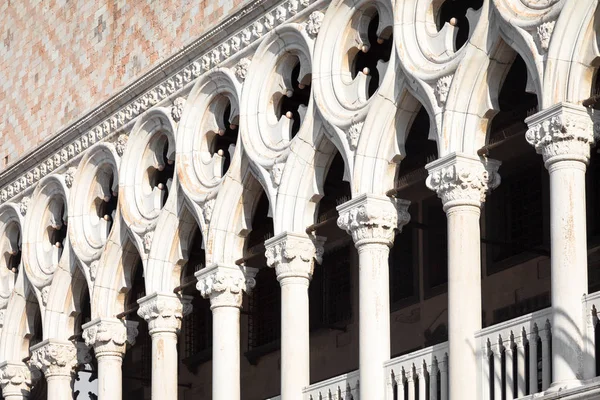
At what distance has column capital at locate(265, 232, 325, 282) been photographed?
19.9m

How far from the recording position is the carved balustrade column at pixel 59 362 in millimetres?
23891

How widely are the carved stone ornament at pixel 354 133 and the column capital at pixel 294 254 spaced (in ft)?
4.17

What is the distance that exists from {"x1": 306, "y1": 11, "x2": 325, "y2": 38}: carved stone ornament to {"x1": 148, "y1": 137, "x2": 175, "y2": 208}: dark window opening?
3.00 m

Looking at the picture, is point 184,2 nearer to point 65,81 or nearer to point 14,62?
point 65,81

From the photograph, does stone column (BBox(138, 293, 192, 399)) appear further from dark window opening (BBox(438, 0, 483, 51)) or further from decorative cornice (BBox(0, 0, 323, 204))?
dark window opening (BBox(438, 0, 483, 51))

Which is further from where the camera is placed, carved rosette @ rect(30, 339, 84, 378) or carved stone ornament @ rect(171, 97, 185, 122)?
carved rosette @ rect(30, 339, 84, 378)

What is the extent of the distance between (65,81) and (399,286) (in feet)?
16.5

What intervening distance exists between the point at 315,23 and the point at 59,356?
6110mm

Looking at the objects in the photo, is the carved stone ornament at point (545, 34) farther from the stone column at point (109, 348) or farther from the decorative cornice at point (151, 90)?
the stone column at point (109, 348)

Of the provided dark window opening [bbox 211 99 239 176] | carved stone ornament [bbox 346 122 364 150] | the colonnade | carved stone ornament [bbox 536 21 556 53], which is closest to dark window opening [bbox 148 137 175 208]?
dark window opening [bbox 211 99 239 176]

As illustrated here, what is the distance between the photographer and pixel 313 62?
19.8 meters

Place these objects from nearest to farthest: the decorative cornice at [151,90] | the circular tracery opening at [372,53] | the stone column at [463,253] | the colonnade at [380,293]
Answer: the colonnade at [380,293] < the stone column at [463,253] < the circular tracery opening at [372,53] < the decorative cornice at [151,90]

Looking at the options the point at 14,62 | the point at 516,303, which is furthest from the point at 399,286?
the point at 14,62

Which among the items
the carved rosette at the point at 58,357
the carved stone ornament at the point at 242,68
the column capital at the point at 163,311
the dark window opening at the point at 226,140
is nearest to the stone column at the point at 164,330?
the column capital at the point at 163,311
